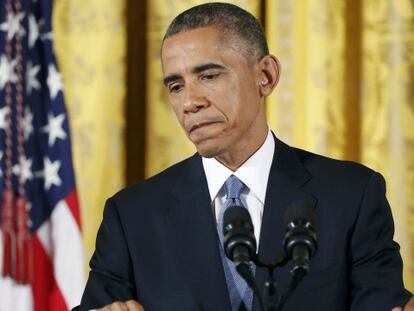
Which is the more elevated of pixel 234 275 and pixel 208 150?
→ pixel 208 150

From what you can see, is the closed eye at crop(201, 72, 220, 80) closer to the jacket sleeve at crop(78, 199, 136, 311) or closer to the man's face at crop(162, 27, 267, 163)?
the man's face at crop(162, 27, 267, 163)

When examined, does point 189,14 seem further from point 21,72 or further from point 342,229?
point 21,72

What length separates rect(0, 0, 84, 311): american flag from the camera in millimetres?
3029

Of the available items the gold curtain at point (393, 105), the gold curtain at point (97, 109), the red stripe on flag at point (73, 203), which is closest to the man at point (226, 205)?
the red stripe on flag at point (73, 203)

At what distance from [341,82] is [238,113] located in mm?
1300

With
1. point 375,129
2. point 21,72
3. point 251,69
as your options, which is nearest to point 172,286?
point 251,69

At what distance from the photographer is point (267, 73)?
7.43ft

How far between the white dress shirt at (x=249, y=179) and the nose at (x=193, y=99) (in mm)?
228

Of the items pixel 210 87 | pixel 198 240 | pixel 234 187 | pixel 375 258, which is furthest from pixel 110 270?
pixel 375 258

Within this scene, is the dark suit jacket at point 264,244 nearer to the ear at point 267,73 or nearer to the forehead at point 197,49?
the ear at point 267,73

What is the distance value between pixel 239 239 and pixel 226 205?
0.67m

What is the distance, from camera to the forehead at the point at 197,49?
6.93 ft

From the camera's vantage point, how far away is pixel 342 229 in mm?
2129

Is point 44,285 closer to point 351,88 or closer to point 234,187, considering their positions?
point 234,187
